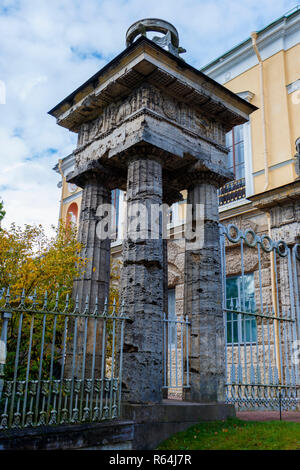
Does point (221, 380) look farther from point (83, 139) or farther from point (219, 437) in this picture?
point (83, 139)

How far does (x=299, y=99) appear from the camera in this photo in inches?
402

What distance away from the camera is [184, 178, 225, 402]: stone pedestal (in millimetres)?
5832

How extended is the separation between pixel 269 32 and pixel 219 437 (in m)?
9.76

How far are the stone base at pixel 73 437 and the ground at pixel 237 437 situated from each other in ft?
1.80

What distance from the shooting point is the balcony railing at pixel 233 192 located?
11.2 meters

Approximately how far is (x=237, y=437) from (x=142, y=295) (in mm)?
1892

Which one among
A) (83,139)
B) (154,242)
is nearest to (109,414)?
(154,242)

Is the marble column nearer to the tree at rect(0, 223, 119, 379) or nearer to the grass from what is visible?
the tree at rect(0, 223, 119, 379)

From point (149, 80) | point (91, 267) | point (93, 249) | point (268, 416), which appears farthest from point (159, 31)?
point (268, 416)

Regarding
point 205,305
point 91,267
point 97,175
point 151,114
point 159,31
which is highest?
point 159,31

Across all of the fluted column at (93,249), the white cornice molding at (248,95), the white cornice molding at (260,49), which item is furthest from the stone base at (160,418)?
the white cornice molding at (260,49)

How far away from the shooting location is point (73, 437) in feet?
14.1

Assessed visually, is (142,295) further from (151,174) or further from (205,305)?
(151,174)

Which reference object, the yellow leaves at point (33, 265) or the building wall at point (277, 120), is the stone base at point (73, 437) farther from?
the building wall at point (277, 120)
